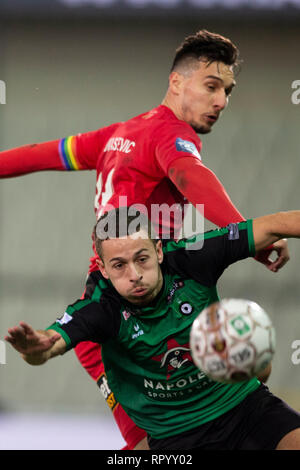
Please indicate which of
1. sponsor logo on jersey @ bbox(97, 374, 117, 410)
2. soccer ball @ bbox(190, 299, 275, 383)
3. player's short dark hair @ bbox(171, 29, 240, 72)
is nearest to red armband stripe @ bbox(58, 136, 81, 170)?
player's short dark hair @ bbox(171, 29, 240, 72)

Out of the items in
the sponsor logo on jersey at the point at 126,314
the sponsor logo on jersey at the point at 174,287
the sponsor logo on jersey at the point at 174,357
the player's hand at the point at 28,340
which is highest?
the sponsor logo on jersey at the point at 174,287

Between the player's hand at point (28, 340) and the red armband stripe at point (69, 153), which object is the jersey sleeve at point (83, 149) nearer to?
the red armband stripe at point (69, 153)

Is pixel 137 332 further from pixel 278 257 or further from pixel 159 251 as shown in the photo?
pixel 278 257

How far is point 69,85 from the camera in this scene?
500 centimetres

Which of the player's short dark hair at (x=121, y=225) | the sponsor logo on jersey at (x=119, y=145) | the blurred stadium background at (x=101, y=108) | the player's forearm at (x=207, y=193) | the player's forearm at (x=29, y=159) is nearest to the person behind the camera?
the player's short dark hair at (x=121, y=225)

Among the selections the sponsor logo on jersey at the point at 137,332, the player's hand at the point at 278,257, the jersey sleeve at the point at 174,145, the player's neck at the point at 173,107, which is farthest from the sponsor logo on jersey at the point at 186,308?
the player's neck at the point at 173,107

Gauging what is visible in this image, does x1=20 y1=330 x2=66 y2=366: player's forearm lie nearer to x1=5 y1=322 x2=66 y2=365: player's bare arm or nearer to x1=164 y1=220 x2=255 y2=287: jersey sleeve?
x1=5 y1=322 x2=66 y2=365: player's bare arm

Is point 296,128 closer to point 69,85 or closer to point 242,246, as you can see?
point 69,85

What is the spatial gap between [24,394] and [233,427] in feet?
9.35

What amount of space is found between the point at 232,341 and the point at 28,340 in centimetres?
51

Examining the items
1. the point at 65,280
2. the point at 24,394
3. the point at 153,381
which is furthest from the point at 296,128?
the point at 153,381

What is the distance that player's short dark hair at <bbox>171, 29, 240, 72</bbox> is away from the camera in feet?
8.66

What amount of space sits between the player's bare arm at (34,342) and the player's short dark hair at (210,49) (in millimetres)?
1241

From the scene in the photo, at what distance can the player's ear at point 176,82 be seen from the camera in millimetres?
2666
